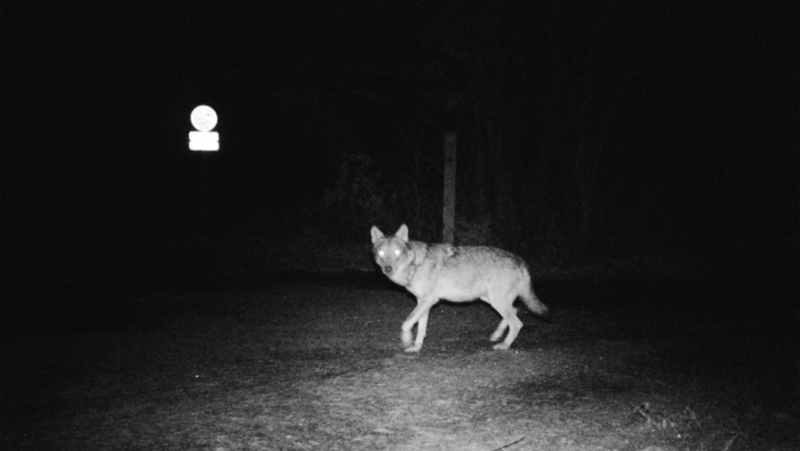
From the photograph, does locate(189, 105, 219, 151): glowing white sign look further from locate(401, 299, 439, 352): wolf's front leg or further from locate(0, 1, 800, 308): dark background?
locate(401, 299, 439, 352): wolf's front leg

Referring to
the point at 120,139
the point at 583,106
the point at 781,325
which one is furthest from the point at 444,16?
the point at 120,139

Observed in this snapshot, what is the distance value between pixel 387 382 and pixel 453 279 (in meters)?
1.69

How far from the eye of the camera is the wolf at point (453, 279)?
22.5ft

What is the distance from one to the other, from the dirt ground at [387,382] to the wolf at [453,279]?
41cm

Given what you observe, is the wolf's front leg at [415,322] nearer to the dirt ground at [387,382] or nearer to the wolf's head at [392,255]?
the dirt ground at [387,382]

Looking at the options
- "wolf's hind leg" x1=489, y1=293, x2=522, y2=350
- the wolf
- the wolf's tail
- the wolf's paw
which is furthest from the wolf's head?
the wolf's tail

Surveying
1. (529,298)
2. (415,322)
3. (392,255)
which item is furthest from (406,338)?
(529,298)

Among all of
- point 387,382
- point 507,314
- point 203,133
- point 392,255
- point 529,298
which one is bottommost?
point 387,382

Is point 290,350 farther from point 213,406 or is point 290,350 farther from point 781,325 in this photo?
point 781,325

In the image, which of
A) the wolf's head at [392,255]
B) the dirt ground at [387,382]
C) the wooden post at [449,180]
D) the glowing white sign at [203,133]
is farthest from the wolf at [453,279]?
the glowing white sign at [203,133]

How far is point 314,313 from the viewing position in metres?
8.80

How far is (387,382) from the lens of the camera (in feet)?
18.9

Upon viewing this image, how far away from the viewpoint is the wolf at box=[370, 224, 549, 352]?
6870mm

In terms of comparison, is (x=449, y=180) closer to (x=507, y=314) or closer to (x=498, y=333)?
(x=498, y=333)
